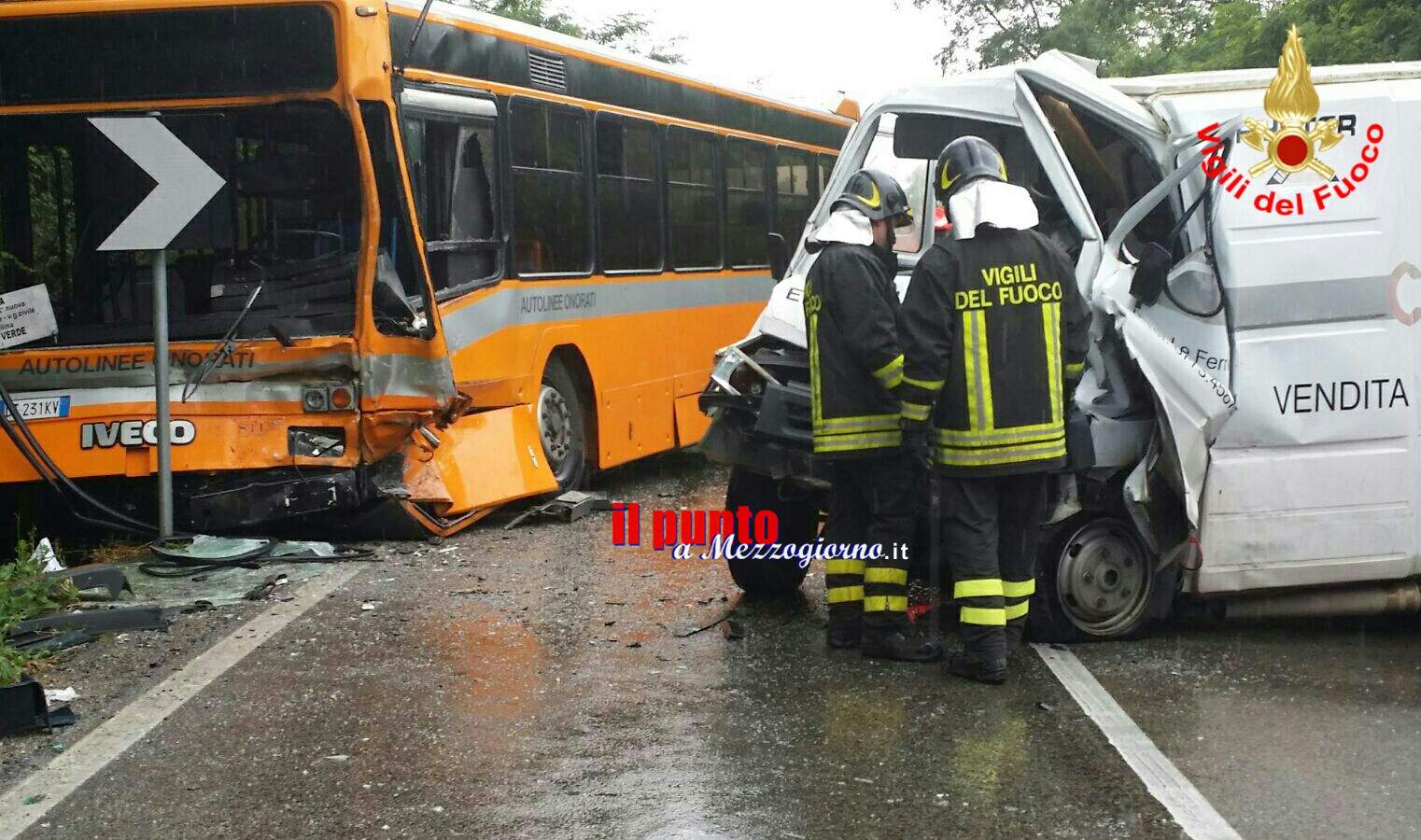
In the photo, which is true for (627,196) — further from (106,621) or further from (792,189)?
(106,621)

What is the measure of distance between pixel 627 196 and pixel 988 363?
6839 millimetres

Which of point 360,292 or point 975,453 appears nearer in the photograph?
point 975,453

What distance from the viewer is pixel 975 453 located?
654cm

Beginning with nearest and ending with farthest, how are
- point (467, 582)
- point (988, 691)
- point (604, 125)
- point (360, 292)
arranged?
point (988, 691) < point (467, 582) < point (360, 292) < point (604, 125)

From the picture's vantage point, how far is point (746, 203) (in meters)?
15.5

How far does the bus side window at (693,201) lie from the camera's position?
13.9 meters

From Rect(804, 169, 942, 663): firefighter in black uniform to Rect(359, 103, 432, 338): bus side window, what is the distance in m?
3.27

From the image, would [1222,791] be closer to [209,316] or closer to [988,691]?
[988,691]

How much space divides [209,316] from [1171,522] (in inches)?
214

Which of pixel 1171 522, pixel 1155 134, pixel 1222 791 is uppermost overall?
pixel 1155 134

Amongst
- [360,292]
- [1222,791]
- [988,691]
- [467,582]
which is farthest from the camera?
[360,292]

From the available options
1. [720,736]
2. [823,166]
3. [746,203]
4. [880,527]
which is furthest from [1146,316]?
[823,166]

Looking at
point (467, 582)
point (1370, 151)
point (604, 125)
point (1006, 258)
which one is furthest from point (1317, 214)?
point (604, 125)
